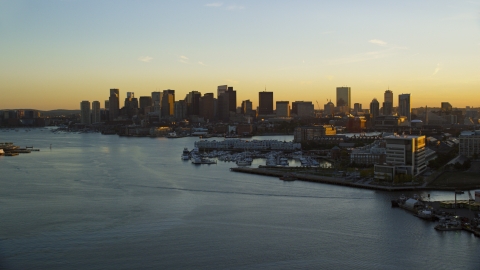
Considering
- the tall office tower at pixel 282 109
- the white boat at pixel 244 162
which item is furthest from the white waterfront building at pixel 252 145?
the tall office tower at pixel 282 109

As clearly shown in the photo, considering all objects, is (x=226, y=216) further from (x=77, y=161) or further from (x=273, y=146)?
(x=273, y=146)

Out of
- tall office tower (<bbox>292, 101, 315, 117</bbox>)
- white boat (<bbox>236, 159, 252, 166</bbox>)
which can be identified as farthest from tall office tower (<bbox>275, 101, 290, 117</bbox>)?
white boat (<bbox>236, 159, 252, 166</bbox>)

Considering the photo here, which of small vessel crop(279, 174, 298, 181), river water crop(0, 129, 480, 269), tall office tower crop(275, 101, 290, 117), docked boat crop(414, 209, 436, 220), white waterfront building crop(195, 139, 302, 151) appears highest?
tall office tower crop(275, 101, 290, 117)

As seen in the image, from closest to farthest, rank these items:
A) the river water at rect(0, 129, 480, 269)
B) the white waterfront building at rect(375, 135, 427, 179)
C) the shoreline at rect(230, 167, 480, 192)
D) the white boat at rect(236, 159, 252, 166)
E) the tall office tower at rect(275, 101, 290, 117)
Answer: the river water at rect(0, 129, 480, 269) → the shoreline at rect(230, 167, 480, 192) → the white waterfront building at rect(375, 135, 427, 179) → the white boat at rect(236, 159, 252, 166) → the tall office tower at rect(275, 101, 290, 117)

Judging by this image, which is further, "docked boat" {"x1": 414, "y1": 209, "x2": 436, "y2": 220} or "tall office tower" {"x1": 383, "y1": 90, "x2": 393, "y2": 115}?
"tall office tower" {"x1": 383, "y1": 90, "x2": 393, "y2": 115}

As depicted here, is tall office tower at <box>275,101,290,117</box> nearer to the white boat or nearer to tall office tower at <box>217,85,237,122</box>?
tall office tower at <box>217,85,237,122</box>

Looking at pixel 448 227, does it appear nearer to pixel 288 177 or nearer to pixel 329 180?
pixel 329 180
